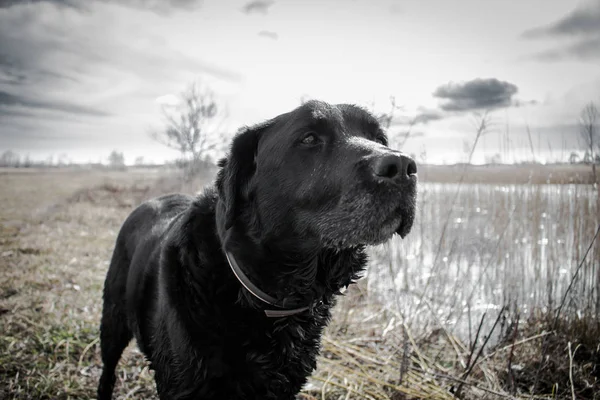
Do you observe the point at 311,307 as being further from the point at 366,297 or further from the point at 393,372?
the point at 366,297

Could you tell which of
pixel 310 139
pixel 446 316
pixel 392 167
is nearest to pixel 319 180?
pixel 310 139

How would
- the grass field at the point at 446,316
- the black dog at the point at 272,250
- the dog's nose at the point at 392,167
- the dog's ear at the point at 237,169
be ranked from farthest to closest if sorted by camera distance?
the grass field at the point at 446,316
the dog's ear at the point at 237,169
the black dog at the point at 272,250
the dog's nose at the point at 392,167

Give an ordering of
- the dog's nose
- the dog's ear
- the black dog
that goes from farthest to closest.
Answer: the dog's ear
the black dog
the dog's nose

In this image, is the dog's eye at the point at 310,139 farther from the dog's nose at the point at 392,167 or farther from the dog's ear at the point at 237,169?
the dog's nose at the point at 392,167

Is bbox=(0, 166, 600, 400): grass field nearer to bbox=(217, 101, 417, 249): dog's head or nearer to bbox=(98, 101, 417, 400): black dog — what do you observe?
bbox=(98, 101, 417, 400): black dog

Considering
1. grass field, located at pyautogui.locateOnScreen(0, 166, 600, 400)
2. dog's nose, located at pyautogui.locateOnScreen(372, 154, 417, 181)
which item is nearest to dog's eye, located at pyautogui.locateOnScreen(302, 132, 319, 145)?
dog's nose, located at pyautogui.locateOnScreen(372, 154, 417, 181)

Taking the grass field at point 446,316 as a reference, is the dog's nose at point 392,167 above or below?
above

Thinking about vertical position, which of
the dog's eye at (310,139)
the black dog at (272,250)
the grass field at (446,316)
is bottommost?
the grass field at (446,316)

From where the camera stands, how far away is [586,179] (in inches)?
165

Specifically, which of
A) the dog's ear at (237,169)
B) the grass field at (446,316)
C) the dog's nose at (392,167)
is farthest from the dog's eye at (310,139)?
the grass field at (446,316)

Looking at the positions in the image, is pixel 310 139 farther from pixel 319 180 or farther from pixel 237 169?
pixel 237 169

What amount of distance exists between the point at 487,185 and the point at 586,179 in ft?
5.36

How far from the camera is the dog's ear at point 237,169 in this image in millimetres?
1947

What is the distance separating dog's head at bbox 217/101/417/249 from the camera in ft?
5.41
